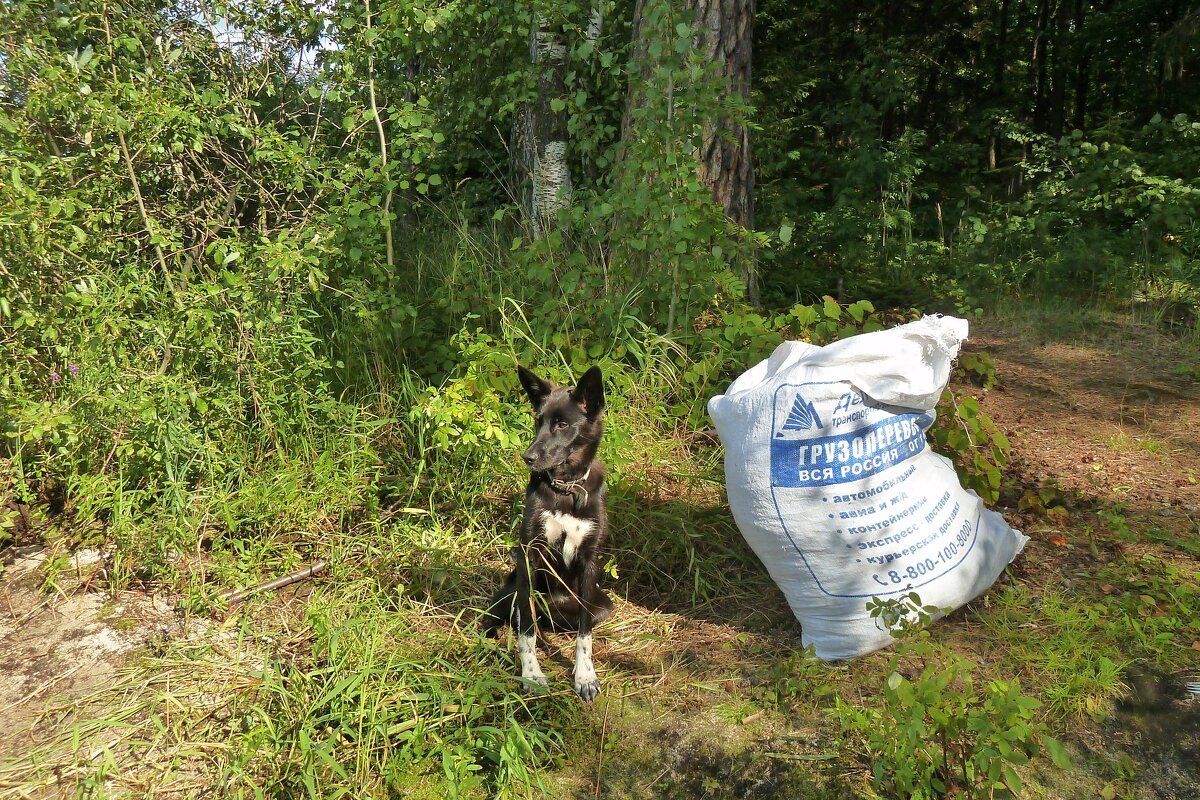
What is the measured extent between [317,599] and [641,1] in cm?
384

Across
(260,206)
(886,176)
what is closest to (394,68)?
(260,206)

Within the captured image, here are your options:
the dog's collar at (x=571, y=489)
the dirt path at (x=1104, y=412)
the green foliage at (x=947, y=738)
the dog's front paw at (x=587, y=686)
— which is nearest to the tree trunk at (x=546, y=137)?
the dog's collar at (x=571, y=489)

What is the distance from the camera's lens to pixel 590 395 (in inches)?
118

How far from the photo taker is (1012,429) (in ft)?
13.0

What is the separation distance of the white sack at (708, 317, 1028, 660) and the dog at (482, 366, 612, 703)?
1.87 ft

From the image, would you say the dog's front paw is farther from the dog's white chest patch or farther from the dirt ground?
the dog's white chest patch

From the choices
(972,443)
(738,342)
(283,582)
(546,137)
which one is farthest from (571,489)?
(546,137)

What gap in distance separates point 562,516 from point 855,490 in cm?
105

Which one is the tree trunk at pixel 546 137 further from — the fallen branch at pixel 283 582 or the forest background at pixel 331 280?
the fallen branch at pixel 283 582

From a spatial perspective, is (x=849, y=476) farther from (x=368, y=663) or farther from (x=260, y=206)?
→ (x=260, y=206)

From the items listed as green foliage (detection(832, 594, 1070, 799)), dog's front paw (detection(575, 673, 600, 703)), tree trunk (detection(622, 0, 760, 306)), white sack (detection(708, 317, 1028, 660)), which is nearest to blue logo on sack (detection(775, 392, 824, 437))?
white sack (detection(708, 317, 1028, 660))

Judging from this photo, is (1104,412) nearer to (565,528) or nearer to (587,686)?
(565,528)

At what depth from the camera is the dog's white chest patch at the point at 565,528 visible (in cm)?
293

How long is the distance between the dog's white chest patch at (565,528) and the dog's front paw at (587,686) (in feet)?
1.52
